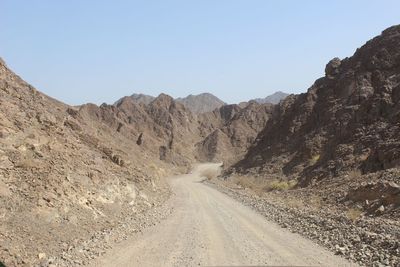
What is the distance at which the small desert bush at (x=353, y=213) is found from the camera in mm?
18609

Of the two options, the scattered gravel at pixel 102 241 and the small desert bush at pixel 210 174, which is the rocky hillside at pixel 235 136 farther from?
the scattered gravel at pixel 102 241

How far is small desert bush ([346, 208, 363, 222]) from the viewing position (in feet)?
61.1

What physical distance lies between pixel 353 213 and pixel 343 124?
82.3 ft

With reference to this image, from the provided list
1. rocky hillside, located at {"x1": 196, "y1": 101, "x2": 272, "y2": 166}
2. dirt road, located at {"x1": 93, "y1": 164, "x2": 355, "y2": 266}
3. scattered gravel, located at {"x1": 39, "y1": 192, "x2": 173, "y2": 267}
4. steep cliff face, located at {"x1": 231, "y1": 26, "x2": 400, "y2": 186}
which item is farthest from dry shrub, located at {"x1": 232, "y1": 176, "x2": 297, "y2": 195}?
rocky hillside, located at {"x1": 196, "y1": 101, "x2": 272, "y2": 166}

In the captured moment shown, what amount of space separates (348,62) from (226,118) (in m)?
130

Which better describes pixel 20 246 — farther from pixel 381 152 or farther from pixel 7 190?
pixel 381 152

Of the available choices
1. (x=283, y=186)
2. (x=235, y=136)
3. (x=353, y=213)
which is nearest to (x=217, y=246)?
(x=353, y=213)

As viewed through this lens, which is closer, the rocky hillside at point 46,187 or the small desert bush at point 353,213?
the rocky hillside at point 46,187

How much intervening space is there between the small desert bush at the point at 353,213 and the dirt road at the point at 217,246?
2.87 metres

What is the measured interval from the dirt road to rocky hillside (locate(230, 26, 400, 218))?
568 cm

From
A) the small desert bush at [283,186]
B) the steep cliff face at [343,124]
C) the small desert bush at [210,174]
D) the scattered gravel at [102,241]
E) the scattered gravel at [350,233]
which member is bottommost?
the scattered gravel at [102,241]

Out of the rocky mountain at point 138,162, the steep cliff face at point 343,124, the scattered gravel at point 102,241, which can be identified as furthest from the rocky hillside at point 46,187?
the steep cliff face at point 343,124

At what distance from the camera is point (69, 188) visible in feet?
60.1

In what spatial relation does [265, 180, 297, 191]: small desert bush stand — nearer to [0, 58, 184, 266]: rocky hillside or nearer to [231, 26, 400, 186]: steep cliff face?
[231, 26, 400, 186]: steep cliff face
